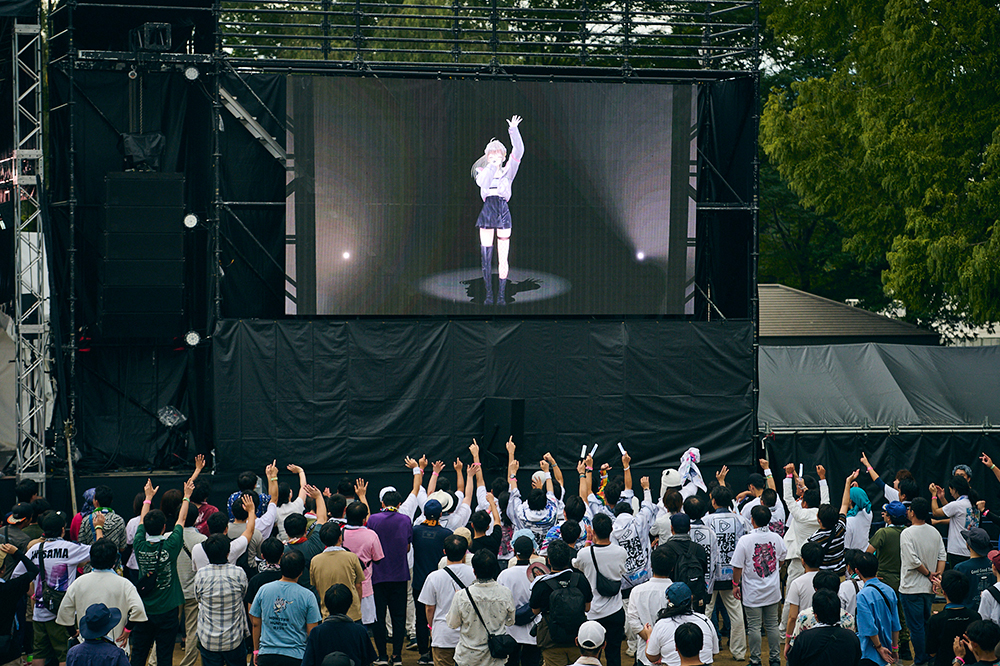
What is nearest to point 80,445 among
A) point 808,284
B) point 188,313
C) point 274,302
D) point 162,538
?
point 188,313

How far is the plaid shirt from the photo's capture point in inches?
314

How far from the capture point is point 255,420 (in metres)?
15.4

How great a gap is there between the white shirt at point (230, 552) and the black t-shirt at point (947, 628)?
5.54 metres

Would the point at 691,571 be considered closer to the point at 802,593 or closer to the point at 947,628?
the point at 802,593

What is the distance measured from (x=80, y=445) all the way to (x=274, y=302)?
3613mm

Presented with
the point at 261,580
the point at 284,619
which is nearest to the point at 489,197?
the point at 261,580

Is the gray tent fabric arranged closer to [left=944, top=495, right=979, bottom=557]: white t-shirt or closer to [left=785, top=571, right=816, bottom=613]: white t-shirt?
[left=944, top=495, right=979, bottom=557]: white t-shirt

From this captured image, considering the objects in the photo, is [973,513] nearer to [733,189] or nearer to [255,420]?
[733,189]

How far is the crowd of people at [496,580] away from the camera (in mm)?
7242

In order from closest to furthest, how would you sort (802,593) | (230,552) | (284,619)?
1. (284,619)
2. (802,593)
3. (230,552)

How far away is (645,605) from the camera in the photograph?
764 cm

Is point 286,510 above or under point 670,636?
under

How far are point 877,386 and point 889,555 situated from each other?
914cm

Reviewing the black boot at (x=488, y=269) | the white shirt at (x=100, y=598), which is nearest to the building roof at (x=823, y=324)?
the black boot at (x=488, y=269)
